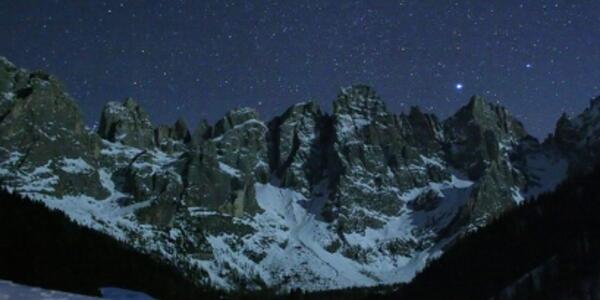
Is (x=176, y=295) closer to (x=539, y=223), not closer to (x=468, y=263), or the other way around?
(x=468, y=263)

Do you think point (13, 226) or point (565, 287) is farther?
point (13, 226)

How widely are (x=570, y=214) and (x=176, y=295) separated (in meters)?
84.1

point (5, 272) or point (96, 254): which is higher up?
point (96, 254)

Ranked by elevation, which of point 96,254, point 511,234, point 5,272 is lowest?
point 5,272

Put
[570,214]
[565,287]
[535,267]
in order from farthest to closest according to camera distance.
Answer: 1. [570,214]
2. [535,267]
3. [565,287]

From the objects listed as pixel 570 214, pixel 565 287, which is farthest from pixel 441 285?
pixel 565 287

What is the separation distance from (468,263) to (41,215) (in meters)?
90.4

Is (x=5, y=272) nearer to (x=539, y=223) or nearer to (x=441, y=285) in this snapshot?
(x=441, y=285)

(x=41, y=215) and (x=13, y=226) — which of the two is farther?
(x=41, y=215)

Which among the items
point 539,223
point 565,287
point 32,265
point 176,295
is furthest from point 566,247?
point 32,265

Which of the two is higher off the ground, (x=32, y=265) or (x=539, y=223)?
(x=539, y=223)

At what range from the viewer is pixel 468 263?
142 m

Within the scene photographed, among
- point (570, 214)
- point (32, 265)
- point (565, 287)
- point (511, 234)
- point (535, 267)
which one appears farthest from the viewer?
point (511, 234)

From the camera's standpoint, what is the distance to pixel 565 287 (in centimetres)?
10300
